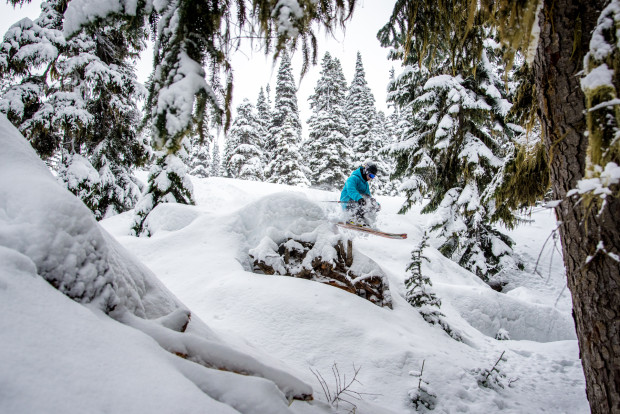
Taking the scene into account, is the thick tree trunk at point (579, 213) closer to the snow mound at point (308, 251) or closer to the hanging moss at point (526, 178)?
the hanging moss at point (526, 178)

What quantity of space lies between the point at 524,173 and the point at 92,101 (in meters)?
13.4

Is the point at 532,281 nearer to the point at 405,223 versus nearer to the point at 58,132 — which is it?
the point at 405,223

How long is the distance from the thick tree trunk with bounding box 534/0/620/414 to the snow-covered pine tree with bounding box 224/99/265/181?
2928 cm

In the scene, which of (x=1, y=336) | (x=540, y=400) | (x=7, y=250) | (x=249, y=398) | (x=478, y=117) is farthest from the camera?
(x=478, y=117)

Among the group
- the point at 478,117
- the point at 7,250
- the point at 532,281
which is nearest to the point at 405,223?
the point at 532,281

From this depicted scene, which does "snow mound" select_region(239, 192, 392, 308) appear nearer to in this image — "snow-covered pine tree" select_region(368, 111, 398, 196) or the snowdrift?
the snowdrift

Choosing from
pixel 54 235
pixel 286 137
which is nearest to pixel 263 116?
pixel 286 137

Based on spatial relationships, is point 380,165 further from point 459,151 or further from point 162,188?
point 162,188

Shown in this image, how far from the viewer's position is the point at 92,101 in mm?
10977

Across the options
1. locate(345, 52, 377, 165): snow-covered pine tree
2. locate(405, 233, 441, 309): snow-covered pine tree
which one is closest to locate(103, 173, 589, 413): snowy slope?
locate(405, 233, 441, 309): snow-covered pine tree

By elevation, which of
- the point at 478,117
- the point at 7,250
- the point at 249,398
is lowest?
the point at 249,398

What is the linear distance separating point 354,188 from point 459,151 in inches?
194

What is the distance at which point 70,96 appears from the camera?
31.9 feet

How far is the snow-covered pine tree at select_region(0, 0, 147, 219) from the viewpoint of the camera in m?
8.41
